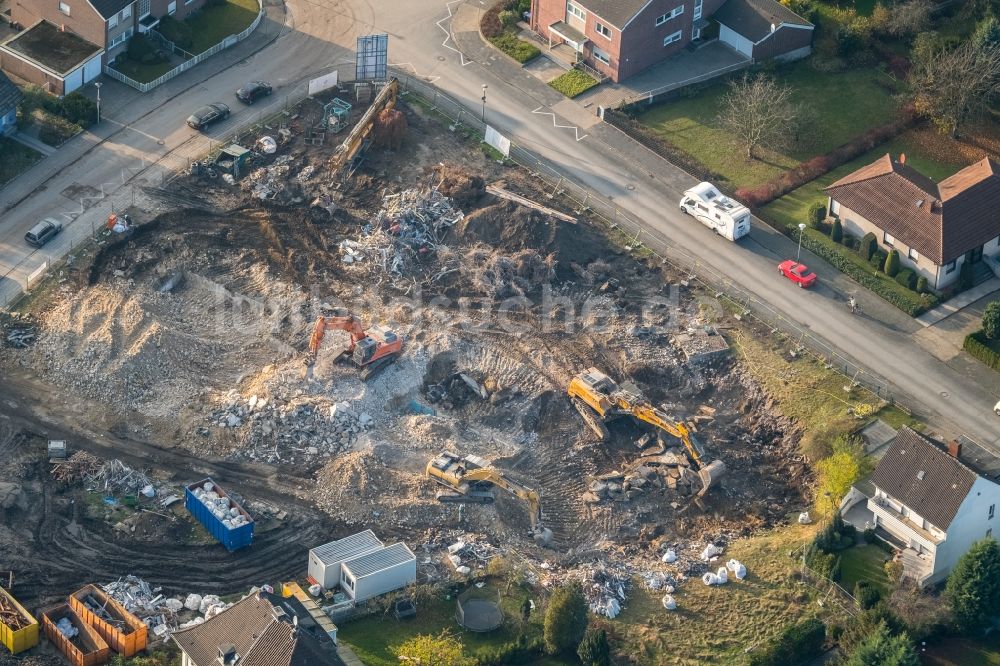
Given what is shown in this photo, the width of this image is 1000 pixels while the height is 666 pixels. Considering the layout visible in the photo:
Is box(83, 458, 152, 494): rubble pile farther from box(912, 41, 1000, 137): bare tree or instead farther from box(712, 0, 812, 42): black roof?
box(912, 41, 1000, 137): bare tree

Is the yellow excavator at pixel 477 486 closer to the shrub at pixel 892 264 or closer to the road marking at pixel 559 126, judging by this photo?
the shrub at pixel 892 264

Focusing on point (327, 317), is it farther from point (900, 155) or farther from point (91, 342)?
point (900, 155)

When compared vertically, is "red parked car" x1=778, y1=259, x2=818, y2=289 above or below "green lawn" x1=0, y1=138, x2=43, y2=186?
below

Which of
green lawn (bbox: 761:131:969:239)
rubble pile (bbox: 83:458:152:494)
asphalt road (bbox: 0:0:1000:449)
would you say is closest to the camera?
rubble pile (bbox: 83:458:152:494)

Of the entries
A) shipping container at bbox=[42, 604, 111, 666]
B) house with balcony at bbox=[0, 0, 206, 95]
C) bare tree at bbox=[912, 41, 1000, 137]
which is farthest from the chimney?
house with balcony at bbox=[0, 0, 206, 95]

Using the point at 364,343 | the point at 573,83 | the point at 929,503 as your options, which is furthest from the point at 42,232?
the point at 929,503

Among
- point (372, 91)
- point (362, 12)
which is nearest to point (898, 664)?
point (372, 91)

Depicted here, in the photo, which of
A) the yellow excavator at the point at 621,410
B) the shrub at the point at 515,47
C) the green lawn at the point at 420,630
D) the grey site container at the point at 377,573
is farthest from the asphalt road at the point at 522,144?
the grey site container at the point at 377,573
